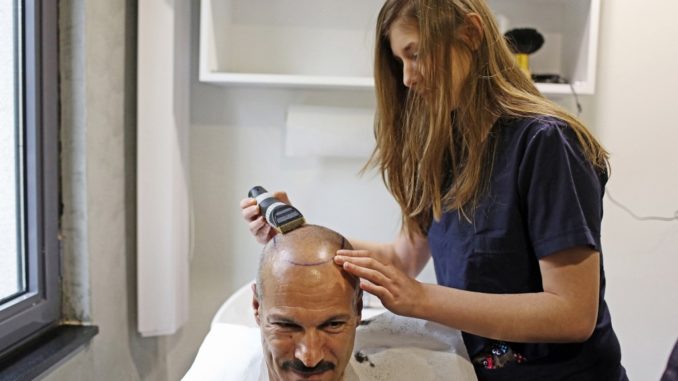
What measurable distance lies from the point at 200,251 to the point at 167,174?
13.0 inches

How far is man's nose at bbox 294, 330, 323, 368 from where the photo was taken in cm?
81

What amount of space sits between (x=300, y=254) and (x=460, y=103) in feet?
1.20

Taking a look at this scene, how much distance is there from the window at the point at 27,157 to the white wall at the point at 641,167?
4.48 feet

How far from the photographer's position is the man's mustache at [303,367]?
82 cm

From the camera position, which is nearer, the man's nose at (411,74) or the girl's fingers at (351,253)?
the girl's fingers at (351,253)

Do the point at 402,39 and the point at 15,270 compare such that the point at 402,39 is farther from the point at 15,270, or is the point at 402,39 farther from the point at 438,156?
the point at 15,270

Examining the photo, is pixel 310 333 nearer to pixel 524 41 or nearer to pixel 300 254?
pixel 300 254

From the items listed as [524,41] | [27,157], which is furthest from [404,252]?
[27,157]

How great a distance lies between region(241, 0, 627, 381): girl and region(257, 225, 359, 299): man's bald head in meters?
0.02

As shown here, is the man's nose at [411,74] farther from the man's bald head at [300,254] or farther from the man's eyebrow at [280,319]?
the man's eyebrow at [280,319]

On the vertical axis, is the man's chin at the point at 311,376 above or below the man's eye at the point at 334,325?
below

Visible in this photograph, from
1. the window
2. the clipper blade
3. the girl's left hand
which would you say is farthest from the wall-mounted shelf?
the girl's left hand

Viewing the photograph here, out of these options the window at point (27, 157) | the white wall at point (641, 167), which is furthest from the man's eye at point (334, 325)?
the white wall at point (641, 167)

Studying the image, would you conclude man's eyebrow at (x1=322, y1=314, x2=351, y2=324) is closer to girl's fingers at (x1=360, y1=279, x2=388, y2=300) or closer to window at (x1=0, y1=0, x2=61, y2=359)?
girl's fingers at (x1=360, y1=279, x2=388, y2=300)
